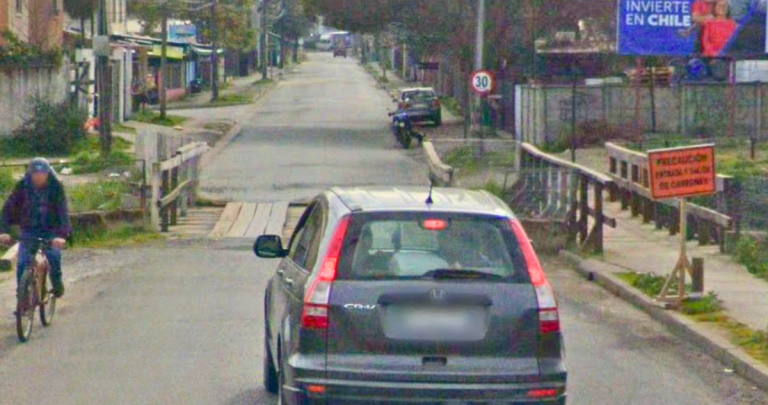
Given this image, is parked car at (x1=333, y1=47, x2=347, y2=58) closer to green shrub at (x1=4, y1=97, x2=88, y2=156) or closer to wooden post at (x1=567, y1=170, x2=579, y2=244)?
green shrub at (x1=4, y1=97, x2=88, y2=156)

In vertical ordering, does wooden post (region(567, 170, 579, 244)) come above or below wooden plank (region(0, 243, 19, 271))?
above

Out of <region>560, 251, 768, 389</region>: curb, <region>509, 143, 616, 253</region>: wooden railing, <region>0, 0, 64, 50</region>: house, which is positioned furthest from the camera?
<region>0, 0, 64, 50</region>: house

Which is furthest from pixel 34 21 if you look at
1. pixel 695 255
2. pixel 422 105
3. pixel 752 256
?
pixel 752 256

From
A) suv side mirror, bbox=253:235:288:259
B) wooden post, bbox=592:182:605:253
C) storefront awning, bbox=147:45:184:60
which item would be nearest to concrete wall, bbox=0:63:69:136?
wooden post, bbox=592:182:605:253

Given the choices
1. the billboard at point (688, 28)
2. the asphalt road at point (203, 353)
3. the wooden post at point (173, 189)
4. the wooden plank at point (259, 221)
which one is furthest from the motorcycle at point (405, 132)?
the asphalt road at point (203, 353)

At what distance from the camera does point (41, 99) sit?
3806 cm

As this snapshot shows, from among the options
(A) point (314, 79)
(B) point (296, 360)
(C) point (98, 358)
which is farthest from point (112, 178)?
(A) point (314, 79)

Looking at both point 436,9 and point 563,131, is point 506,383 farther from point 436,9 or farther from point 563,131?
point 436,9

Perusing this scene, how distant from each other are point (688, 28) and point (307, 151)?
1240 centimetres

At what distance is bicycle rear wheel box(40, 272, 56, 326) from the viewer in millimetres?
12934

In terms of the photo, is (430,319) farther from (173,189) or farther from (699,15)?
(699,15)

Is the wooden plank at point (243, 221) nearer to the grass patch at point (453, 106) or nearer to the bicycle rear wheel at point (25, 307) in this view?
the bicycle rear wheel at point (25, 307)

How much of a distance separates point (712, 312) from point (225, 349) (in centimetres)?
477

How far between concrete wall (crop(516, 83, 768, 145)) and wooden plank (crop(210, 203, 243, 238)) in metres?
17.7
